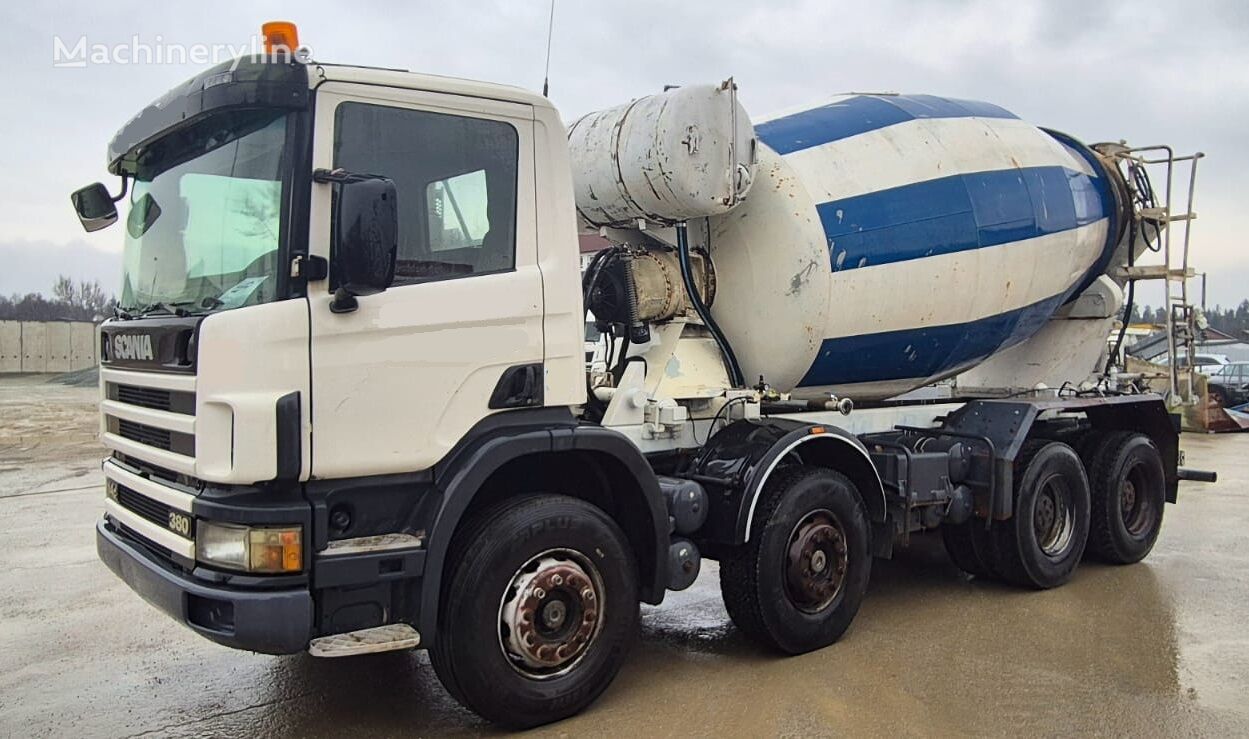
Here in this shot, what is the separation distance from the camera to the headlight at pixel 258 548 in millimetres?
3596

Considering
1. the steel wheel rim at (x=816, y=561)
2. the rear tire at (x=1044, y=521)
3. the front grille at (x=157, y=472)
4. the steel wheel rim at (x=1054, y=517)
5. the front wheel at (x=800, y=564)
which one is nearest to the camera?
the front grille at (x=157, y=472)

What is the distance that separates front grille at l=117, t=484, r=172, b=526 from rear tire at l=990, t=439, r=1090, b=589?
17.0 feet

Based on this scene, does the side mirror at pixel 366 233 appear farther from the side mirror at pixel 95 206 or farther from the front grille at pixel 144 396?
the side mirror at pixel 95 206

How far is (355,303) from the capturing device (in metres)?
3.69

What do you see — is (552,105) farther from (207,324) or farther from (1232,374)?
(1232,374)

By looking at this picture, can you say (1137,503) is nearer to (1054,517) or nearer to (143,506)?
(1054,517)

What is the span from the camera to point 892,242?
19.2ft

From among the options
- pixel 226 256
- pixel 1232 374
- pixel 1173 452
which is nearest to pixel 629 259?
pixel 226 256

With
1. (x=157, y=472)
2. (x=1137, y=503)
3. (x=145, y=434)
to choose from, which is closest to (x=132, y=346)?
(x=145, y=434)

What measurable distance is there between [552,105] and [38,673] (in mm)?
3896

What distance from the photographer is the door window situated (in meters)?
3.84

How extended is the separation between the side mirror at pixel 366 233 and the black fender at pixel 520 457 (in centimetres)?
80

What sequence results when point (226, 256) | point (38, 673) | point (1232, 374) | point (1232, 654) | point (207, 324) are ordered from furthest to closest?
point (1232, 374) → point (1232, 654) → point (38, 673) → point (226, 256) → point (207, 324)

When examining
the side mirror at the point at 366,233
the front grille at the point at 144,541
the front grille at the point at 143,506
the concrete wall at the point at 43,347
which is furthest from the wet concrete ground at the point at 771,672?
the concrete wall at the point at 43,347
